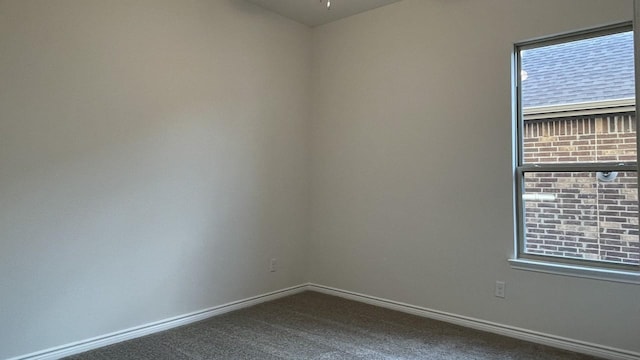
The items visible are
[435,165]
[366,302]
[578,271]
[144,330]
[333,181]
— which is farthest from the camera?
[333,181]

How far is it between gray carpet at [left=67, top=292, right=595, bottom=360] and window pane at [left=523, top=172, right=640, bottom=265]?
0.72m

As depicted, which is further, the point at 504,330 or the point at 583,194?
the point at 504,330

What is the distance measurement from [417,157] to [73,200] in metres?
2.65

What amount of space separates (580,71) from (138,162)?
326 centimetres

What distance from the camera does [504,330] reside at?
10.2 ft

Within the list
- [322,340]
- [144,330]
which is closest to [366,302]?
[322,340]

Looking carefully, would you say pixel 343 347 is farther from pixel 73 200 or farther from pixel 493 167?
pixel 73 200

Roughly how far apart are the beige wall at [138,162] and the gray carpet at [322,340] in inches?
10.9

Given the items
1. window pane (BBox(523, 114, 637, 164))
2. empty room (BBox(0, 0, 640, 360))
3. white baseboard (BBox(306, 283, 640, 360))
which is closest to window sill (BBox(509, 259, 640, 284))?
empty room (BBox(0, 0, 640, 360))

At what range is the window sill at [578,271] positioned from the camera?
2.66 m

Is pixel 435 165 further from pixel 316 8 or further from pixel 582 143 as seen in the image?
pixel 316 8

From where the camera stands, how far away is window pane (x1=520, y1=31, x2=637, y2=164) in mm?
2783

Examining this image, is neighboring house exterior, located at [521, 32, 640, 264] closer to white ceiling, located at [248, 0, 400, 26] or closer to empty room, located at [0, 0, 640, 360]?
empty room, located at [0, 0, 640, 360]

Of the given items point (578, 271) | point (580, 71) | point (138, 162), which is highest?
point (580, 71)
